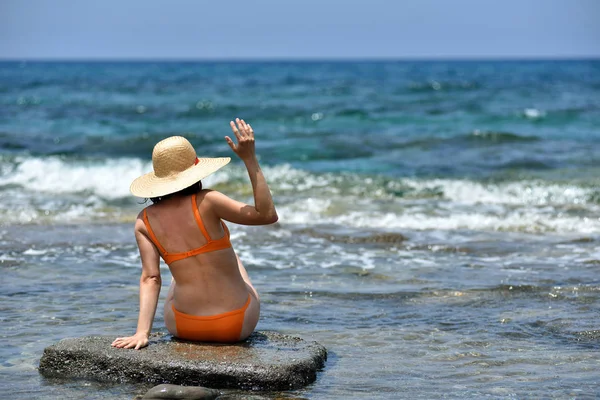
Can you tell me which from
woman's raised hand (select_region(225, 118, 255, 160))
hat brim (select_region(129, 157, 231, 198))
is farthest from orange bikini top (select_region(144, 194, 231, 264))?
woman's raised hand (select_region(225, 118, 255, 160))

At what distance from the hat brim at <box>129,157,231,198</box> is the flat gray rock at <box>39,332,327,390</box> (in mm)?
876

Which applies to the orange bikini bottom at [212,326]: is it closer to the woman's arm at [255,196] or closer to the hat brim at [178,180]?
the woman's arm at [255,196]

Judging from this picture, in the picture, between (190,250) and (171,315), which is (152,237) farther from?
(171,315)

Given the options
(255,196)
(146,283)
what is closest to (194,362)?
(146,283)

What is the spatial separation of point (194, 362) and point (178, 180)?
3.19 feet

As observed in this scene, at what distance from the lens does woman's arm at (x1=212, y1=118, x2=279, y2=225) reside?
4184 mm

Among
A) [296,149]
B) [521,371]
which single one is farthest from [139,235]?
[296,149]

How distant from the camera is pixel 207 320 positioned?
A: 15.1 ft

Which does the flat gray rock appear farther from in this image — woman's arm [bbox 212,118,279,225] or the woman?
woman's arm [bbox 212,118,279,225]

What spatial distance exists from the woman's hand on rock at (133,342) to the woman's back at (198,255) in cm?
28

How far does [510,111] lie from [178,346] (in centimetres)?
2315

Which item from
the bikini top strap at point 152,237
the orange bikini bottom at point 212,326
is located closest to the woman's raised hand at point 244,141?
the bikini top strap at point 152,237

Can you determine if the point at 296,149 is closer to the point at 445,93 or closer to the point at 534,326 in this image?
the point at 534,326

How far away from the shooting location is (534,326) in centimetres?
578
